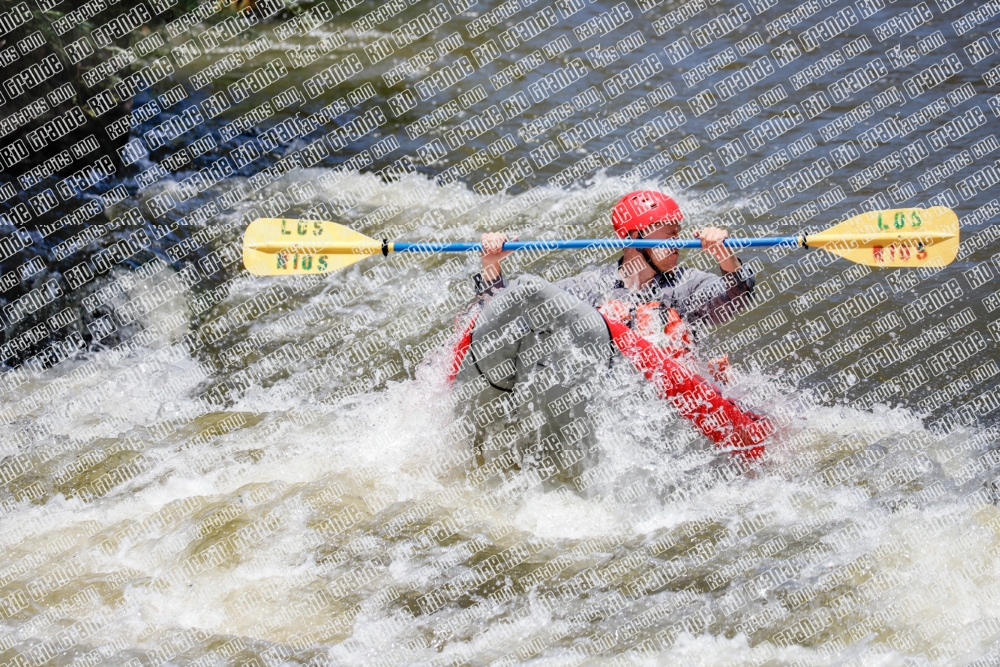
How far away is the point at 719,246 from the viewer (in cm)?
485

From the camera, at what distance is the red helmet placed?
16.4 ft

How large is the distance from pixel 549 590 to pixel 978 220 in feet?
14.8

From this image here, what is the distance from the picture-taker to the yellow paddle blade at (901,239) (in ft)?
17.0

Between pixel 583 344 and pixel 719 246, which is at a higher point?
pixel 719 246

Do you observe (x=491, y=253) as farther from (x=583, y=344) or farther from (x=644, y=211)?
(x=644, y=211)

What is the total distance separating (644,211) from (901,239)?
1.44m

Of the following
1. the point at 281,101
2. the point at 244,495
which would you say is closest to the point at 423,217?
the point at 281,101

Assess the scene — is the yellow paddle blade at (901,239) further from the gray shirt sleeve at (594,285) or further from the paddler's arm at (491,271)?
the paddler's arm at (491,271)

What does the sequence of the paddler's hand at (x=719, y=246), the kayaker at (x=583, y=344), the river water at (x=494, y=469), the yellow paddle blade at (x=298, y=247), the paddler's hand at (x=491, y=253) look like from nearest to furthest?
the river water at (x=494, y=469) → the kayaker at (x=583, y=344) → the paddler's hand at (x=491, y=253) → the paddler's hand at (x=719, y=246) → the yellow paddle blade at (x=298, y=247)

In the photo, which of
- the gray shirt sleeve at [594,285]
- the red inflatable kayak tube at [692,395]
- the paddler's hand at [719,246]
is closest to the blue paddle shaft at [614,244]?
the paddler's hand at [719,246]

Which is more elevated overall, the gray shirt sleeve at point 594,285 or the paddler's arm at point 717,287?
the gray shirt sleeve at point 594,285

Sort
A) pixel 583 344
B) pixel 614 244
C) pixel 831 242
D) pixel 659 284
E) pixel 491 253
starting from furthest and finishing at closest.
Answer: pixel 831 242, pixel 659 284, pixel 614 244, pixel 491 253, pixel 583 344

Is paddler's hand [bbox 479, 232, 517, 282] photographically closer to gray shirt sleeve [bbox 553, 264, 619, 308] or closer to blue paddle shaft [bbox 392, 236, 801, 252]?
blue paddle shaft [bbox 392, 236, 801, 252]

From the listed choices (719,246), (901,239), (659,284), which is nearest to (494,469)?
(659,284)
